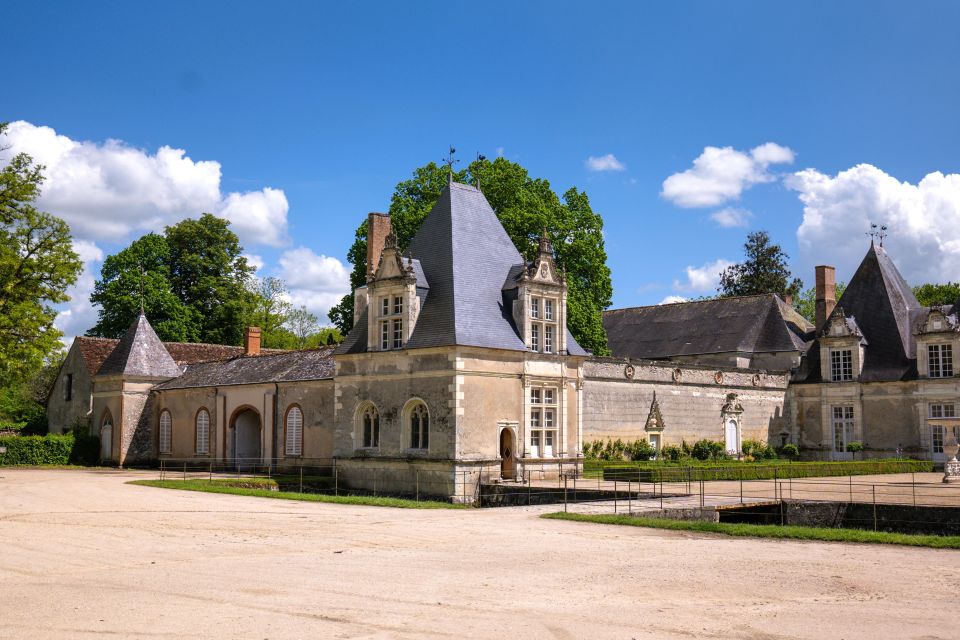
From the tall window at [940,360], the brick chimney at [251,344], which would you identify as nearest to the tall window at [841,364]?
the tall window at [940,360]

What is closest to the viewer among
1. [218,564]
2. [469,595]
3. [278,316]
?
[469,595]

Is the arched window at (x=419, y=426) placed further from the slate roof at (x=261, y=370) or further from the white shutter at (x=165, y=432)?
the white shutter at (x=165, y=432)

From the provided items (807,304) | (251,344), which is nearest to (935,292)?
(807,304)

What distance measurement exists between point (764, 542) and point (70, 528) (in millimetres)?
13110

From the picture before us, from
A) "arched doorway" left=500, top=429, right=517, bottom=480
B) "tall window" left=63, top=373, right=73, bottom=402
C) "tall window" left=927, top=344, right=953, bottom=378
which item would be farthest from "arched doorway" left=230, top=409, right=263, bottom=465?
"tall window" left=927, top=344, right=953, bottom=378

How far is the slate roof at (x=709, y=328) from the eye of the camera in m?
50.9

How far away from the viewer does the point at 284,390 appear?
35.6m

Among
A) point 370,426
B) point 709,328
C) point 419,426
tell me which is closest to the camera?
point 419,426

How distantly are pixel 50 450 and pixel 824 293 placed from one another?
38.7 meters

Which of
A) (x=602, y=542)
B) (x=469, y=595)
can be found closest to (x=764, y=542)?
(x=602, y=542)

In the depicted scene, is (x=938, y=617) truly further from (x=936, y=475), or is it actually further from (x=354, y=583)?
(x=936, y=475)

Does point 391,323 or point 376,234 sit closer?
point 391,323

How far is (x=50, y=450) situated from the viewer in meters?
41.2

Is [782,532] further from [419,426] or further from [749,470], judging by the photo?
[749,470]
